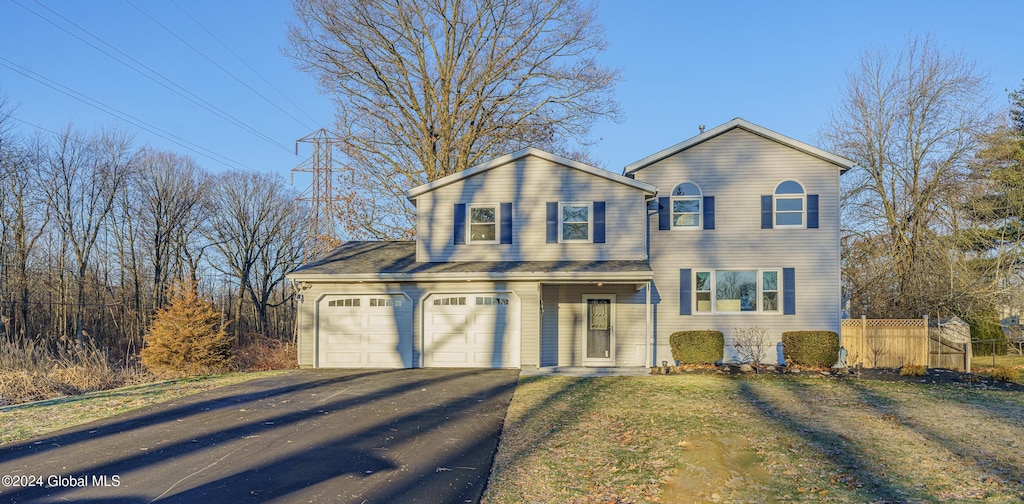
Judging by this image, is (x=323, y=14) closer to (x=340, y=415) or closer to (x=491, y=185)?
(x=491, y=185)

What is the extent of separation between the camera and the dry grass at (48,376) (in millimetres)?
12141

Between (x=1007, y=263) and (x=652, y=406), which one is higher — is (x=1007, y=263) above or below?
above

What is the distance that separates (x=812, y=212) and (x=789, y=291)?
2222 mm

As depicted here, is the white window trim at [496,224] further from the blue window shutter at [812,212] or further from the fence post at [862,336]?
the fence post at [862,336]

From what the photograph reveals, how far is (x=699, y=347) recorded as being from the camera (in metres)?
16.1

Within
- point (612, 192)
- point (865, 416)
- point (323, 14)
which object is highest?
point (323, 14)

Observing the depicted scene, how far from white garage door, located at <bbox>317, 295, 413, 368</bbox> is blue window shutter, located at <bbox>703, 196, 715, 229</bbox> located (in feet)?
27.1

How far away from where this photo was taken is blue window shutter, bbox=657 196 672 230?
56.6 ft

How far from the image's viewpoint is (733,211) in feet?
56.0

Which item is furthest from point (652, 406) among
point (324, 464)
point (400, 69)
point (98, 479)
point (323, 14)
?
point (323, 14)

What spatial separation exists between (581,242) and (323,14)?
581 inches

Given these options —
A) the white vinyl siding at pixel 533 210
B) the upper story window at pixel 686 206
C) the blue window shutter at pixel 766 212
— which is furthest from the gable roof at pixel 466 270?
the blue window shutter at pixel 766 212

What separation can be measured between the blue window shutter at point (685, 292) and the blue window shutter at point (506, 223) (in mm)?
4852

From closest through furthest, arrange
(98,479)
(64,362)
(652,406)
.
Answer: (98,479)
(652,406)
(64,362)
